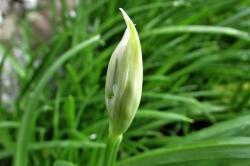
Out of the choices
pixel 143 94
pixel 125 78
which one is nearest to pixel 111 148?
pixel 125 78

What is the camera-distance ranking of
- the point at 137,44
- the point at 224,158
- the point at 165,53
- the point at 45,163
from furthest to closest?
1. the point at 165,53
2. the point at 45,163
3. the point at 224,158
4. the point at 137,44

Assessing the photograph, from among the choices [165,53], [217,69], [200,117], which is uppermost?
[165,53]

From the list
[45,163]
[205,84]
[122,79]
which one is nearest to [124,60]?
[122,79]

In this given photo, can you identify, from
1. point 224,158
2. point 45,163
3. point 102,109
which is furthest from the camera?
point 102,109

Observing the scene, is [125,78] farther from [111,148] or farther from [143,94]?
[143,94]

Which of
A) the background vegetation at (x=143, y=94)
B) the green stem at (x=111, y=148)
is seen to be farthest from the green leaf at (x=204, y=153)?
the green stem at (x=111, y=148)

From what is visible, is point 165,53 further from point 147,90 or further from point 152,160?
point 152,160

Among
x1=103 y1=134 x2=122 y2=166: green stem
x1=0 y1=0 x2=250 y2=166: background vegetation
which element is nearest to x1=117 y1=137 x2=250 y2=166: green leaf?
x1=0 y1=0 x2=250 y2=166: background vegetation
